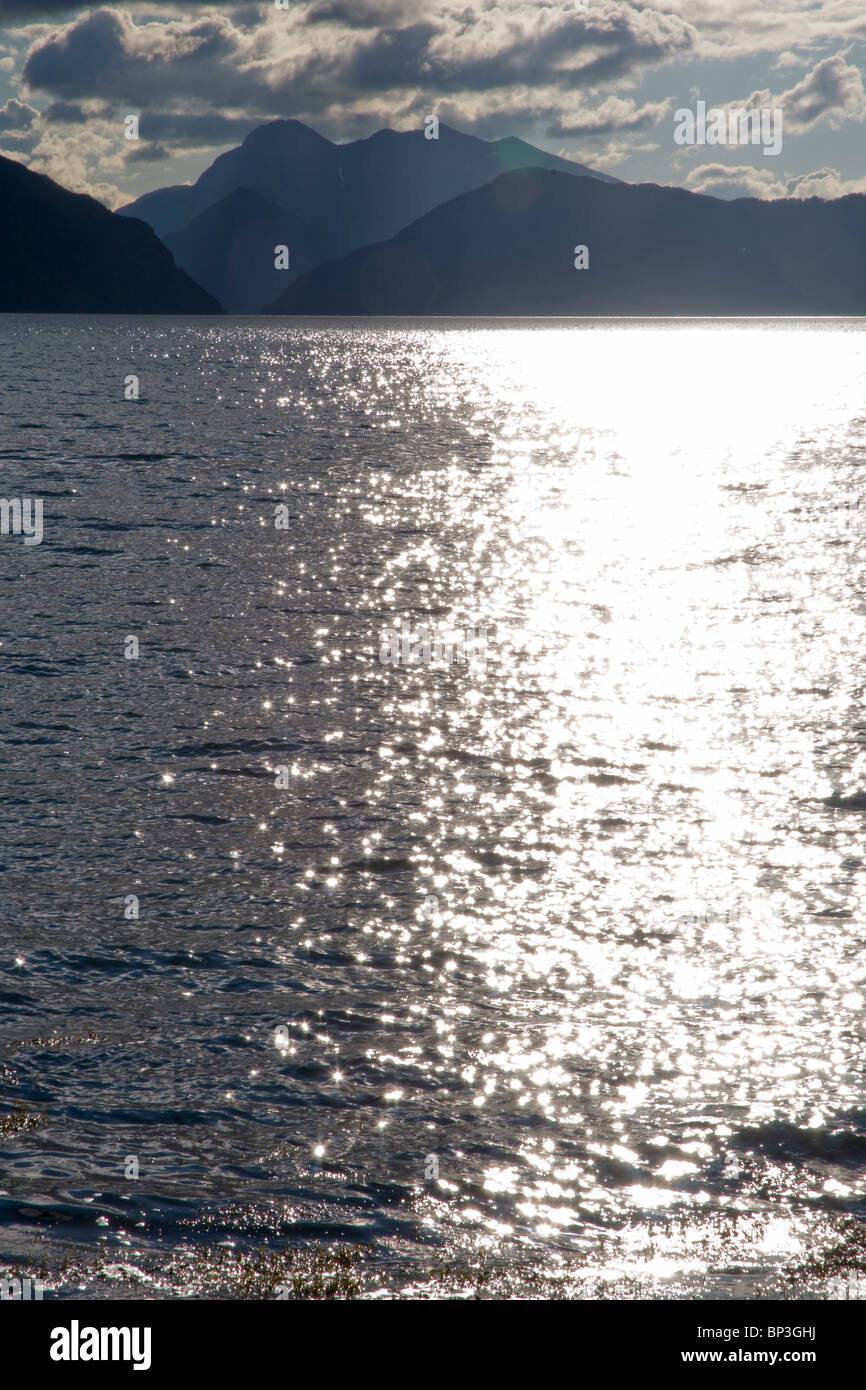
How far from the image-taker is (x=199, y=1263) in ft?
33.5

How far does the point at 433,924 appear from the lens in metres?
16.9

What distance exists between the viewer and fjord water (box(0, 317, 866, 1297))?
441 inches

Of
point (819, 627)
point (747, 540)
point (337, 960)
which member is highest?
point (747, 540)

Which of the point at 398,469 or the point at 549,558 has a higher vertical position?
the point at 398,469

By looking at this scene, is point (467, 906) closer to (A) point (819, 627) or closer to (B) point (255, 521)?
(A) point (819, 627)

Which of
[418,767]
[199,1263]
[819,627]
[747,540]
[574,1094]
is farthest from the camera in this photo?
[747,540]

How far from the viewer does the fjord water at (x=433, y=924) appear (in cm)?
1121

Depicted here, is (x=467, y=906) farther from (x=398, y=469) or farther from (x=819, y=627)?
(x=398, y=469)
